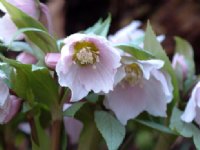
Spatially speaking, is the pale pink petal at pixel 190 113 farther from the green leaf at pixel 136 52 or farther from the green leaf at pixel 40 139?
the green leaf at pixel 40 139

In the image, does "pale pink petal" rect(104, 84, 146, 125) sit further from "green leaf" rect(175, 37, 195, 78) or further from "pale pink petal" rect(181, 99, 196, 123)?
"green leaf" rect(175, 37, 195, 78)

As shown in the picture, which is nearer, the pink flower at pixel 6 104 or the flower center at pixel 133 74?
the pink flower at pixel 6 104

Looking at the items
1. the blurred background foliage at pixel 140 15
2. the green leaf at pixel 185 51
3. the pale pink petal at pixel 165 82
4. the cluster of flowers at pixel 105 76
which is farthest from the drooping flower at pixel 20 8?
the blurred background foliage at pixel 140 15

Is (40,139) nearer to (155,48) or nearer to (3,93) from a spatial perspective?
(3,93)

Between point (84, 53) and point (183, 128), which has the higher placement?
point (84, 53)

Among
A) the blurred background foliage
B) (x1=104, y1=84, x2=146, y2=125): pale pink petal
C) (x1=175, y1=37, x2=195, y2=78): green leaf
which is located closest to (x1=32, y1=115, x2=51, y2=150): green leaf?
(x1=104, y1=84, x2=146, y2=125): pale pink petal

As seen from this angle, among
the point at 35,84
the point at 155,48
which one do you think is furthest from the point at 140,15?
the point at 35,84

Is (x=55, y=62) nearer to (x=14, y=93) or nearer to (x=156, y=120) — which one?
(x=14, y=93)

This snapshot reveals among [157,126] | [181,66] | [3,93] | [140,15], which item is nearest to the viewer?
[3,93]
